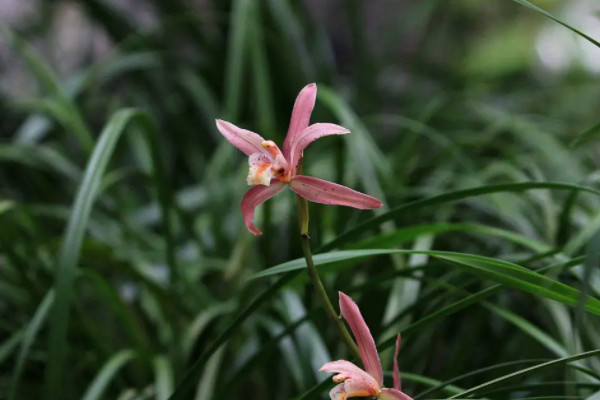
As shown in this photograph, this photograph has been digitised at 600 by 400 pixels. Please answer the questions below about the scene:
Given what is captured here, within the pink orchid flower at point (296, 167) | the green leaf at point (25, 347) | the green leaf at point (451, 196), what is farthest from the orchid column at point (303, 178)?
the green leaf at point (25, 347)

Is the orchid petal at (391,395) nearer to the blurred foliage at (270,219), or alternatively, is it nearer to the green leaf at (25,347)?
the blurred foliage at (270,219)

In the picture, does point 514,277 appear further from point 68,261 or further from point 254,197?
point 68,261

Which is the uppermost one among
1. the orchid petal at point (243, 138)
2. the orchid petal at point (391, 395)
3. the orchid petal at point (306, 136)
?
the orchid petal at point (243, 138)

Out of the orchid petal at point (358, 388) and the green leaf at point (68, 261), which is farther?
the green leaf at point (68, 261)

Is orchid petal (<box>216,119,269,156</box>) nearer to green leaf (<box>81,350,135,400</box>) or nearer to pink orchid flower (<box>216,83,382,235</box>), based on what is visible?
pink orchid flower (<box>216,83,382,235</box>)

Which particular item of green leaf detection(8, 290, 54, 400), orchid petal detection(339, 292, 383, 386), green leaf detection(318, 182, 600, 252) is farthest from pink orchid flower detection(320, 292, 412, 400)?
green leaf detection(8, 290, 54, 400)

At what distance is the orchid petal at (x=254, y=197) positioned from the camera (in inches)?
12.8

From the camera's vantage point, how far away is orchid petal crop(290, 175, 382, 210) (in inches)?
12.1

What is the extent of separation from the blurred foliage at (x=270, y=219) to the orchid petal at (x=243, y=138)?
71 mm

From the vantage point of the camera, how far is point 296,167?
32 centimetres

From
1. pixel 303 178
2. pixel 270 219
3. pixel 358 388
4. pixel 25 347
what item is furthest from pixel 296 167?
pixel 270 219

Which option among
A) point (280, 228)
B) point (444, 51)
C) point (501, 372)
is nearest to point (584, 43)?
point (444, 51)

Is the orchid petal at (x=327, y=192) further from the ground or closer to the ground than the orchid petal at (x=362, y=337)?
further from the ground

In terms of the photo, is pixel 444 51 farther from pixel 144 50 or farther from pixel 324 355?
pixel 324 355
